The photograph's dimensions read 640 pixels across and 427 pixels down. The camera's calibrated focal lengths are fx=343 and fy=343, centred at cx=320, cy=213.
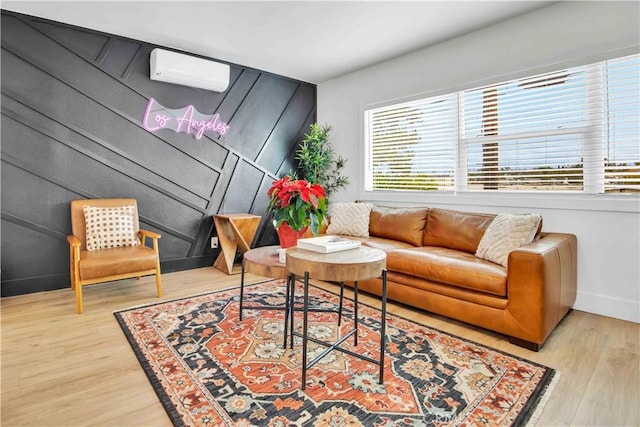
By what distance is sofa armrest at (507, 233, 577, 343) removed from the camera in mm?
2139

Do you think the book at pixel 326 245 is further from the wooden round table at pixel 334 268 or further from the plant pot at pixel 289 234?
the plant pot at pixel 289 234

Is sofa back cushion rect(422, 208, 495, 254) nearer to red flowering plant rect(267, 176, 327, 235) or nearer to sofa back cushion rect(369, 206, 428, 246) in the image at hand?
sofa back cushion rect(369, 206, 428, 246)

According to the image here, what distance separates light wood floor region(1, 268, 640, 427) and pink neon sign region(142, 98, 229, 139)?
1.97m

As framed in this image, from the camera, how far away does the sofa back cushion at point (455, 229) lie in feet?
10.1

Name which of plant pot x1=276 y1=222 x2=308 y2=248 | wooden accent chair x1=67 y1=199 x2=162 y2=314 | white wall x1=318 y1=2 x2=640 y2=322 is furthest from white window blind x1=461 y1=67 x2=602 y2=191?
wooden accent chair x1=67 y1=199 x2=162 y2=314

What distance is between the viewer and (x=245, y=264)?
2.19 meters

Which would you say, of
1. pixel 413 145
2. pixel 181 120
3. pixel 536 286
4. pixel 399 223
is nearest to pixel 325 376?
pixel 536 286

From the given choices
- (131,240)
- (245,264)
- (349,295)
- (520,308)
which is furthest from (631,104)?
(131,240)

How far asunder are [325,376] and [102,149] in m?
3.25

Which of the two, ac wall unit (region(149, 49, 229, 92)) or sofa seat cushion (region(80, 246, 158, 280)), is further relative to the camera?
ac wall unit (region(149, 49, 229, 92))

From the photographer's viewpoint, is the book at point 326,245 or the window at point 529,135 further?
the window at point 529,135

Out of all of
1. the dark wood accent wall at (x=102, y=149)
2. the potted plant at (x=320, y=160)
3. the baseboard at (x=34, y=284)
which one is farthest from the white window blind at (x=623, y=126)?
the baseboard at (x=34, y=284)

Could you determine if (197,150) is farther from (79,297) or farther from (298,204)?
(298,204)

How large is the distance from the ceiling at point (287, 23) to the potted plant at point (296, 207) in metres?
1.82
